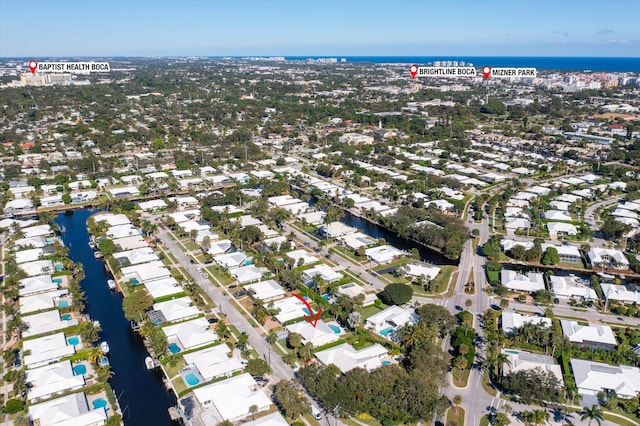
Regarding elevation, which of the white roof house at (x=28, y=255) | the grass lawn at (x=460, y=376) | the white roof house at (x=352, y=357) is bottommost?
the grass lawn at (x=460, y=376)

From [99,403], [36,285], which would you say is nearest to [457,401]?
[99,403]

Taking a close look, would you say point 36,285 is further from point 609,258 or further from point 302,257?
point 609,258

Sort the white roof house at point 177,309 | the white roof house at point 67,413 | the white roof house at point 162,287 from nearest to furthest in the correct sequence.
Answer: the white roof house at point 67,413 < the white roof house at point 177,309 < the white roof house at point 162,287

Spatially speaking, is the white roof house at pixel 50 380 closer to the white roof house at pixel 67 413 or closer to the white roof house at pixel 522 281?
the white roof house at pixel 67 413

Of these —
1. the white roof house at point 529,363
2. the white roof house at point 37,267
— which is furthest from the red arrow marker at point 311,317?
the white roof house at point 37,267

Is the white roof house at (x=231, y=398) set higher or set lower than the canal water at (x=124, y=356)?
higher

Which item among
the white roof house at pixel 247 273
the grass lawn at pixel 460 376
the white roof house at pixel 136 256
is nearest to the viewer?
the grass lawn at pixel 460 376

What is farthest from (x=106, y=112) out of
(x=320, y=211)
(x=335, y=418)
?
(x=335, y=418)
